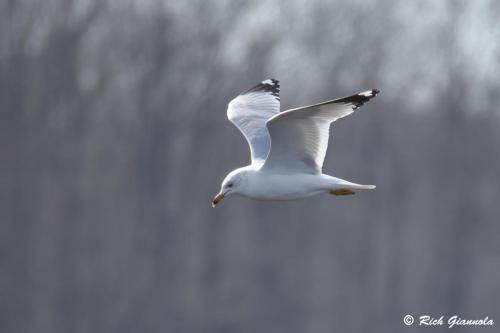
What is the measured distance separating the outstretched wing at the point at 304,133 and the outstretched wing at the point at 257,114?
35cm

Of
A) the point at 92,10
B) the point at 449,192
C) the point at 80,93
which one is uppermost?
→ the point at 92,10

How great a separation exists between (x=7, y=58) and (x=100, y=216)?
9.53 feet

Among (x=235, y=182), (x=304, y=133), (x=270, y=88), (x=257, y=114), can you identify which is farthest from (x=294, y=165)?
(x=270, y=88)

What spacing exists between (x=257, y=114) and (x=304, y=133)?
4.76ft

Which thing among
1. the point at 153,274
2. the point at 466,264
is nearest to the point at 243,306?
the point at 153,274

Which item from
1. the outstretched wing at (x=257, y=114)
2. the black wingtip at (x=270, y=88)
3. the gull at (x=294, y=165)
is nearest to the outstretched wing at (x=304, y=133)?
the gull at (x=294, y=165)

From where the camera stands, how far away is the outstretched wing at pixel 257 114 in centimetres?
866

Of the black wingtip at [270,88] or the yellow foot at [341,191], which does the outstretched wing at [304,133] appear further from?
the black wingtip at [270,88]

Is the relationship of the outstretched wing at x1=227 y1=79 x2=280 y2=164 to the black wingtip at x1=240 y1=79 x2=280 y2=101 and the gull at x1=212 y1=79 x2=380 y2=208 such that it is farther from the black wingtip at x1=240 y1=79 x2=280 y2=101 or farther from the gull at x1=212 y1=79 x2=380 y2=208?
the gull at x1=212 y1=79 x2=380 y2=208

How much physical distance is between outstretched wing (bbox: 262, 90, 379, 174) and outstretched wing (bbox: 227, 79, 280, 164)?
347 mm

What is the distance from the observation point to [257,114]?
30.7 feet

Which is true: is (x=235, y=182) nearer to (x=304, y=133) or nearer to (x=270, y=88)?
(x=304, y=133)

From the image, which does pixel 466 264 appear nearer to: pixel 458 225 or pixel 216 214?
pixel 458 225

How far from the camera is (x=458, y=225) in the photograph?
20.7 meters
